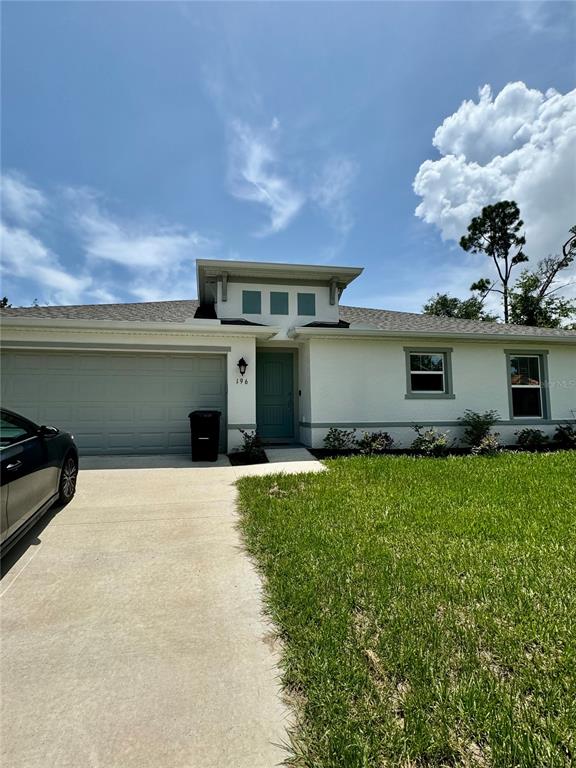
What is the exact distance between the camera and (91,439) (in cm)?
818

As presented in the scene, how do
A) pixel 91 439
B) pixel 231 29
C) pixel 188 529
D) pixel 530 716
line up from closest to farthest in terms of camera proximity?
pixel 530 716 < pixel 188 529 < pixel 231 29 < pixel 91 439

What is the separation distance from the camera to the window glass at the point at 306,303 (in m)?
10.8

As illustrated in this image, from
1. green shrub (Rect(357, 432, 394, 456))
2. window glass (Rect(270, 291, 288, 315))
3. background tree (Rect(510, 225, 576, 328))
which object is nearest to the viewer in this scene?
green shrub (Rect(357, 432, 394, 456))

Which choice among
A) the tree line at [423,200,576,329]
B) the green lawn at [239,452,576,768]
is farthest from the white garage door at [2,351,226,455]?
the tree line at [423,200,576,329]

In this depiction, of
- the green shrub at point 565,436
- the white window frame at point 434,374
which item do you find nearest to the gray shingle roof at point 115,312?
the white window frame at point 434,374

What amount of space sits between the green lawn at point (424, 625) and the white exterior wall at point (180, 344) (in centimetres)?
408

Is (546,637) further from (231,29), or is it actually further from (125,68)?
(125,68)

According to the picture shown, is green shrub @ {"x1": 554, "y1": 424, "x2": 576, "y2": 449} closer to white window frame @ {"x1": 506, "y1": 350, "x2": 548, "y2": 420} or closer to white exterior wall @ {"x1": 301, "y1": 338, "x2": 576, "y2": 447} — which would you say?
white exterior wall @ {"x1": 301, "y1": 338, "x2": 576, "y2": 447}

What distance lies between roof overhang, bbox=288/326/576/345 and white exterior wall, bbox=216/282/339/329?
132 centimetres

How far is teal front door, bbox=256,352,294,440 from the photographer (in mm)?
10102

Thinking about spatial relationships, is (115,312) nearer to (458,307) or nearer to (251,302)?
(251,302)

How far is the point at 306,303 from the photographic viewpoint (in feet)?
35.6

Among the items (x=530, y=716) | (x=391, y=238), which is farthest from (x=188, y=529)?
(x=391, y=238)

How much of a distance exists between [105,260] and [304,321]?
1144 centimetres
